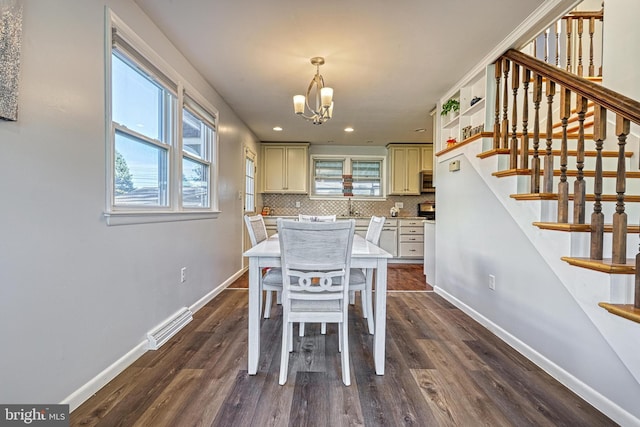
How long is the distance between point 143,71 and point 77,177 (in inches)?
40.1

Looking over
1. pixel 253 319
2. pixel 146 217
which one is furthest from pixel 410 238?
pixel 146 217

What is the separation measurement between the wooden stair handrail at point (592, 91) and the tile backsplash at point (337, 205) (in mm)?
4316

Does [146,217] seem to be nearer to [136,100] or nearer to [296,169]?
[136,100]

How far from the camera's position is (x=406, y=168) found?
20.4 ft

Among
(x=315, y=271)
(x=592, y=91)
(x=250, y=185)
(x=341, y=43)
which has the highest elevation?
(x=341, y=43)

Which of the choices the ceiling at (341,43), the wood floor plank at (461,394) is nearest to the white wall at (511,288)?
the wood floor plank at (461,394)

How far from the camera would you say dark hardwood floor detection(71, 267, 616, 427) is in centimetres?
152

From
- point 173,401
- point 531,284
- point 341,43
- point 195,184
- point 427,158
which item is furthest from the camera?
point 427,158

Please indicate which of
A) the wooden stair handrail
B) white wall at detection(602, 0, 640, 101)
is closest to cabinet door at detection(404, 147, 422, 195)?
white wall at detection(602, 0, 640, 101)

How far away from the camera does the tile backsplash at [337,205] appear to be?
6520 millimetres

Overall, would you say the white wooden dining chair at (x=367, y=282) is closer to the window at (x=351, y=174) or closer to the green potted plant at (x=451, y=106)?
the green potted plant at (x=451, y=106)

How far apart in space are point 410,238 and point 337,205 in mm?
1623

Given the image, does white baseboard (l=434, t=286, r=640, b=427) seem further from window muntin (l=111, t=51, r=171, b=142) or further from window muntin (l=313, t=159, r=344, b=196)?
window muntin (l=313, t=159, r=344, b=196)

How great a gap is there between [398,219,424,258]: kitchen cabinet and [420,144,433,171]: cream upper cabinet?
1.10 m
